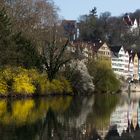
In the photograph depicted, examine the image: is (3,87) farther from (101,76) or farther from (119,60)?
(119,60)

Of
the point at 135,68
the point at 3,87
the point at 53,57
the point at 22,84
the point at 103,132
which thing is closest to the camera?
the point at 103,132

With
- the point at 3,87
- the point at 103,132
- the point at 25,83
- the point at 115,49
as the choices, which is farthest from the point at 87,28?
the point at 103,132

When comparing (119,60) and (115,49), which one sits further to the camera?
(119,60)

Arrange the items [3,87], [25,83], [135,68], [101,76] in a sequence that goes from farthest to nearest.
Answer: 1. [135,68]
2. [101,76]
3. [25,83]
4. [3,87]

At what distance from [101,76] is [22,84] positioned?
→ 1155 inches

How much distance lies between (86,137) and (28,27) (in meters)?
43.9

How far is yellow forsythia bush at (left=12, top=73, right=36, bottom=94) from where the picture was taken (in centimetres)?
5403

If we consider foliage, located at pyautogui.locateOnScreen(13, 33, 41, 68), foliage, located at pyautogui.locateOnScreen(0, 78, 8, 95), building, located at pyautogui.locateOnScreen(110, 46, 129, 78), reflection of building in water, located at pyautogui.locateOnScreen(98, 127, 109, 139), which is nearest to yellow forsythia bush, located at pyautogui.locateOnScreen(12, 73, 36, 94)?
foliage, located at pyautogui.locateOnScreen(0, 78, 8, 95)

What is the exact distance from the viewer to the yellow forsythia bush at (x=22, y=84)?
5403 centimetres

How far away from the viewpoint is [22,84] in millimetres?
55031

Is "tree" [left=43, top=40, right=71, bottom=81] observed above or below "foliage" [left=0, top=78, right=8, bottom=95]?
above

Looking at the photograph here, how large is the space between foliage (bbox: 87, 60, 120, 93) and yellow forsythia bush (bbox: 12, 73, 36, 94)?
2421 cm

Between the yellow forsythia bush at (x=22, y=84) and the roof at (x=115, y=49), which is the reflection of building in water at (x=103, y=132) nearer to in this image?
the yellow forsythia bush at (x=22, y=84)

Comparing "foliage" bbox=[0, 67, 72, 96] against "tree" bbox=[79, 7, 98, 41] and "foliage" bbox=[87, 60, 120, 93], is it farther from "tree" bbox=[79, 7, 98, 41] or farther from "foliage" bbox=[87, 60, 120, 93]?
"tree" bbox=[79, 7, 98, 41]
